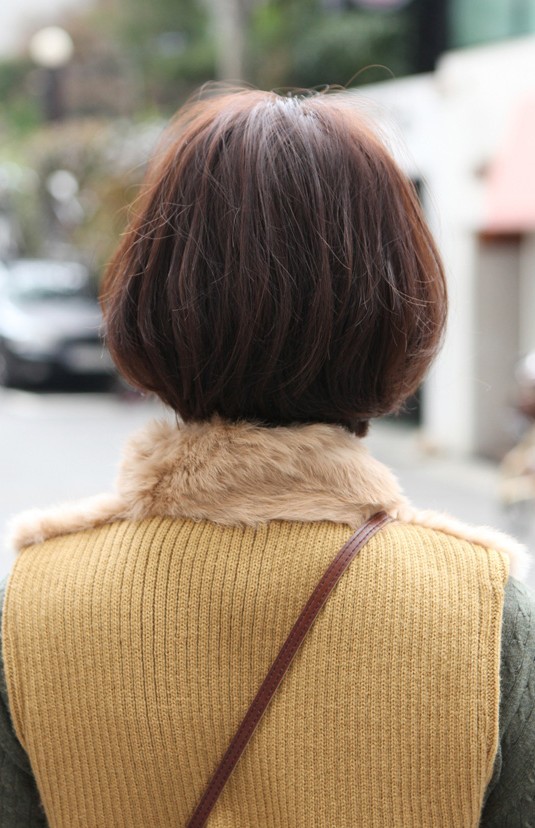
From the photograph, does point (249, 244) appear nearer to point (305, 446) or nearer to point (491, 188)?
point (305, 446)

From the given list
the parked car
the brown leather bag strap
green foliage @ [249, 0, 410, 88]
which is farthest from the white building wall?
the brown leather bag strap

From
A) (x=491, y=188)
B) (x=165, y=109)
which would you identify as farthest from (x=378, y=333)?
(x=165, y=109)

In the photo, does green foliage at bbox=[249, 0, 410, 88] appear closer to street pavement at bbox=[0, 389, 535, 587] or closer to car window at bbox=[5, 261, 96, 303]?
street pavement at bbox=[0, 389, 535, 587]

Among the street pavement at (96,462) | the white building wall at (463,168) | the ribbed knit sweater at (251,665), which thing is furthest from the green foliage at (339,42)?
the ribbed knit sweater at (251,665)

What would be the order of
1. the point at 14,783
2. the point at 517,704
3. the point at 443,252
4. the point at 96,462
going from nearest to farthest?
the point at 517,704 → the point at 14,783 → the point at 443,252 → the point at 96,462

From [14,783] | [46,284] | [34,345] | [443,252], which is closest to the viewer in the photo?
[14,783]

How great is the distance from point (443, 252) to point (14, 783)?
5.42m

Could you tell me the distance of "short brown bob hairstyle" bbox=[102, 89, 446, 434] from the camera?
1043 millimetres

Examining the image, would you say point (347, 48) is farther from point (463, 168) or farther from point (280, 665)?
point (280, 665)

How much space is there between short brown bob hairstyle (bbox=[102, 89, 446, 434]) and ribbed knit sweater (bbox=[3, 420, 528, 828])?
0.29 ft

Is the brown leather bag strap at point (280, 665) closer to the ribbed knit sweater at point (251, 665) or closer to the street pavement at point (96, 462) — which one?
the ribbed knit sweater at point (251, 665)

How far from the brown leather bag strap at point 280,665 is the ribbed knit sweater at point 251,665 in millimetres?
11

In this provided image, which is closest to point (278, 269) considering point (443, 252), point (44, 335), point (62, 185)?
point (443, 252)

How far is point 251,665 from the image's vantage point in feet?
3.42
